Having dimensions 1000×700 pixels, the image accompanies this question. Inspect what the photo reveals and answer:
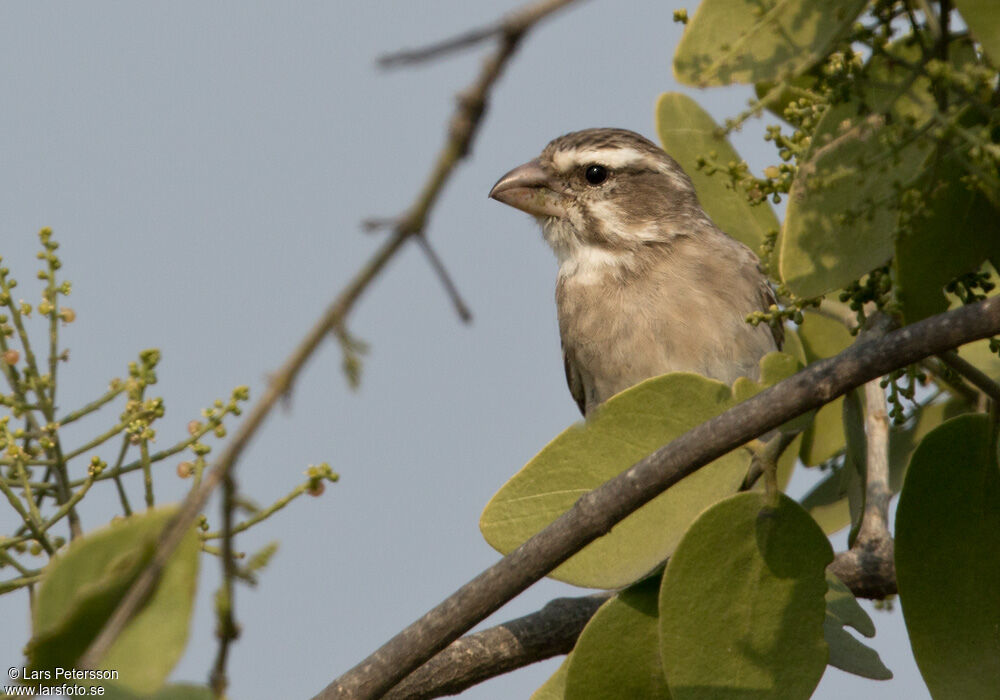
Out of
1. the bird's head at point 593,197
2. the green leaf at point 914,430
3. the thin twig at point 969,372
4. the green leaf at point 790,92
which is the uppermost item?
the bird's head at point 593,197

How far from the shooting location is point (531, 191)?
5.86 metres

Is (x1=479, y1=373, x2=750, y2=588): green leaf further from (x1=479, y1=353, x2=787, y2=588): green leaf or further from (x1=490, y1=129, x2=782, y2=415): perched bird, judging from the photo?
(x1=490, y1=129, x2=782, y2=415): perched bird

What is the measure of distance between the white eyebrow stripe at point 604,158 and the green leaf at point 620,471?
3153 millimetres

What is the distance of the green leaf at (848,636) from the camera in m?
3.02

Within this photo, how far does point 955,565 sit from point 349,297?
1724 mm

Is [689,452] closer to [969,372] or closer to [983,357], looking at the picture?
[969,372]

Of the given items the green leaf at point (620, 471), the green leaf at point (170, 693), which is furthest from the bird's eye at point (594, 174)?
the green leaf at point (170, 693)

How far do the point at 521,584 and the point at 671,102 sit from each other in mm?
2323

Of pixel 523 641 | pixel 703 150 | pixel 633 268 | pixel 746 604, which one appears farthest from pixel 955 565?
pixel 633 268

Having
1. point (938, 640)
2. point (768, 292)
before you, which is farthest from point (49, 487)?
point (768, 292)

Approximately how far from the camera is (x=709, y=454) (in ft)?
7.16

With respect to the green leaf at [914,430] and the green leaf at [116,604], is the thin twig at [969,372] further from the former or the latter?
→ the green leaf at [914,430]

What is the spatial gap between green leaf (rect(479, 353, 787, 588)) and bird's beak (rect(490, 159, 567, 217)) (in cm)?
307

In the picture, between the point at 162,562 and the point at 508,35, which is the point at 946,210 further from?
the point at 162,562
